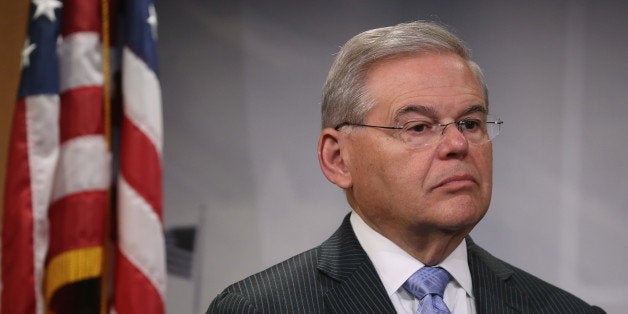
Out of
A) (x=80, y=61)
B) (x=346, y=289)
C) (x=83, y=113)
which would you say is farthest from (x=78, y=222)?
(x=346, y=289)

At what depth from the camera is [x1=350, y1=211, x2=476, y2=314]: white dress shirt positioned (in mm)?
2156

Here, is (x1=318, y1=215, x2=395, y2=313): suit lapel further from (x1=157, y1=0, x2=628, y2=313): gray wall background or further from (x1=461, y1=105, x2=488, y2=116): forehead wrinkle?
(x1=157, y1=0, x2=628, y2=313): gray wall background

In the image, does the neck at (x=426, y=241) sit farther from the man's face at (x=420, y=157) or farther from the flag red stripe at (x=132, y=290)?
the flag red stripe at (x=132, y=290)

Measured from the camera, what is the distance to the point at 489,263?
234 cm

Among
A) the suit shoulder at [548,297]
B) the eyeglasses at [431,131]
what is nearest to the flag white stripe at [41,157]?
the eyeglasses at [431,131]

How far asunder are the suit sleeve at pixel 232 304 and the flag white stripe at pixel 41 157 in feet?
1.50

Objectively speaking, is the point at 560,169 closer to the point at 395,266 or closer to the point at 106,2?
the point at 395,266

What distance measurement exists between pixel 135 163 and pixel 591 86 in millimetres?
2126

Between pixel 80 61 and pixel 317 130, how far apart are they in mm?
1602

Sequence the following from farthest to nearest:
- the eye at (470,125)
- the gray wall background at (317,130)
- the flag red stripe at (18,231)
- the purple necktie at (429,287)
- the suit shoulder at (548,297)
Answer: the gray wall background at (317,130) → the suit shoulder at (548,297) → the eye at (470,125) → the purple necktie at (429,287) → the flag red stripe at (18,231)

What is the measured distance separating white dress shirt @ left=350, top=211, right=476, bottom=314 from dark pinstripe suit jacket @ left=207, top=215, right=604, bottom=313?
0.08 feet

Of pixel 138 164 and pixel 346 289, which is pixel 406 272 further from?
pixel 138 164

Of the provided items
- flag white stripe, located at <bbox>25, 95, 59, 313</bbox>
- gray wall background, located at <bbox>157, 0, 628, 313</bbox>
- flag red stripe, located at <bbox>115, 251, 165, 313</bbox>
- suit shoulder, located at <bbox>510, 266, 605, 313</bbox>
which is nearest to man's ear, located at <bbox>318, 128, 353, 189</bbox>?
suit shoulder, located at <bbox>510, 266, 605, 313</bbox>

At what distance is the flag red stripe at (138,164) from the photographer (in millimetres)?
1916
